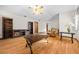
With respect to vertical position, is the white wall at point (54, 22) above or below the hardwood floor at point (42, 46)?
above

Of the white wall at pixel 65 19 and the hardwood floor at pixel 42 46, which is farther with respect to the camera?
the white wall at pixel 65 19

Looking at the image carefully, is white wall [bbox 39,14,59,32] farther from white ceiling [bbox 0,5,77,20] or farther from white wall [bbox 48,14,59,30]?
white ceiling [bbox 0,5,77,20]

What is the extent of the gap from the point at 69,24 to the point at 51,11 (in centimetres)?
62

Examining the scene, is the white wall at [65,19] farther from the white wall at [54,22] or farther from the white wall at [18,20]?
the white wall at [18,20]

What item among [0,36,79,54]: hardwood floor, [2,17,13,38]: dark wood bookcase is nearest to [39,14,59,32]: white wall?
[0,36,79,54]: hardwood floor

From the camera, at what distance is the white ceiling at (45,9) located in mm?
3359

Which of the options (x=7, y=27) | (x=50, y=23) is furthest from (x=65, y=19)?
(x=7, y=27)

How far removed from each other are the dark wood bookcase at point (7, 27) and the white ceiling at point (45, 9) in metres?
0.29

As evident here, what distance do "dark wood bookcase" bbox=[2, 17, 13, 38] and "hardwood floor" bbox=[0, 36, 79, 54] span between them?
16cm

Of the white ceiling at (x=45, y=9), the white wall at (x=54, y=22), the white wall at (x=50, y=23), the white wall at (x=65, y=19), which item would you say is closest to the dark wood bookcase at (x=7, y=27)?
the white ceiling at (x=45, y=9)

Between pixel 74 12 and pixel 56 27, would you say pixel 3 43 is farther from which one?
pixel 74 12

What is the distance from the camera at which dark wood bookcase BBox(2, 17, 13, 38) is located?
11.2 feet
